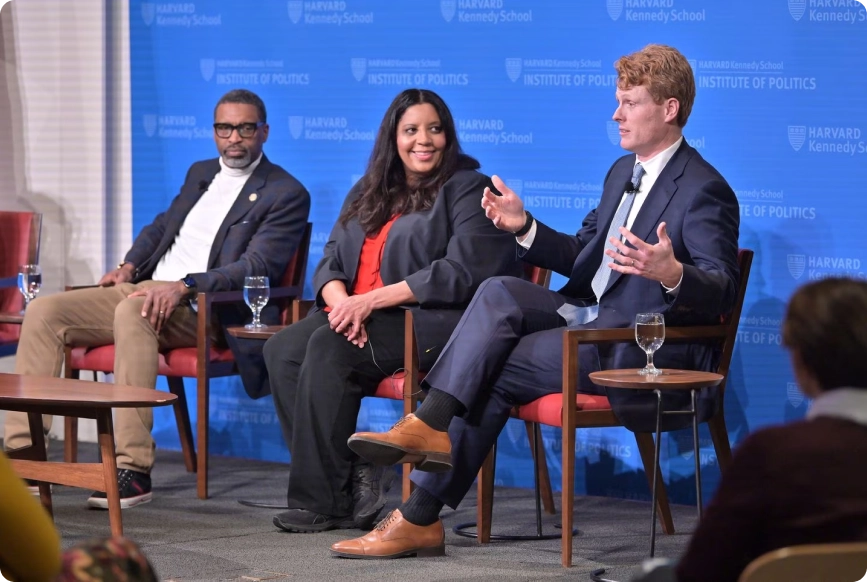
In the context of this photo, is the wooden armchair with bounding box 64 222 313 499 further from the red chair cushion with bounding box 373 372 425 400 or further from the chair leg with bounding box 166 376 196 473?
the red chair cushion with bounding box 373 372 425 400

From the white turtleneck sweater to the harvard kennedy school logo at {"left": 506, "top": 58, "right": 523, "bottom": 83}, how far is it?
43.2 inches

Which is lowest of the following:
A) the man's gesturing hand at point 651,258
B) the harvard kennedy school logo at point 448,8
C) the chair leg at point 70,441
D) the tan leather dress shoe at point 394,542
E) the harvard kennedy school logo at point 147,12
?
the tan leather dress shoe at point 394,542

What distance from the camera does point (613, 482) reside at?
15.9 feet

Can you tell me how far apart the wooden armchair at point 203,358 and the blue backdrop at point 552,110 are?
0.68 m

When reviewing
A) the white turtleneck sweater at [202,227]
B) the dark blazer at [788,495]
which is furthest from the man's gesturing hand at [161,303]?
the dark blazer at [788,495]

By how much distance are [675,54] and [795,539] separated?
2514 millimetres

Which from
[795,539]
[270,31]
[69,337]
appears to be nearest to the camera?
[795,539]

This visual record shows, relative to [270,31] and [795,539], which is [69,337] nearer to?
[270,31]

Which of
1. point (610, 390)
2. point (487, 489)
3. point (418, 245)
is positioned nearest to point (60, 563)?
point (610, 390)

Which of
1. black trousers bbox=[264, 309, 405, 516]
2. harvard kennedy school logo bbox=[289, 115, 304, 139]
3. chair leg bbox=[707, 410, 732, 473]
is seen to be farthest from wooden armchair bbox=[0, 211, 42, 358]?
chair leg bbox=[707, 410, 732, 473]

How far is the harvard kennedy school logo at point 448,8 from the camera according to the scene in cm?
514

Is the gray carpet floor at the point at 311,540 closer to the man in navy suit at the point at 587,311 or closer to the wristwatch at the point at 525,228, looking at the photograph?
the man in navy suit at the point at 587,311

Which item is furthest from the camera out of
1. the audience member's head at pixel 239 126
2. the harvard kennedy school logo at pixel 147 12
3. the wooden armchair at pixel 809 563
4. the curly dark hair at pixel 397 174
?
the harvard kennedy school logo at pixel 147 12

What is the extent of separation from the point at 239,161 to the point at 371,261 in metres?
1.01
